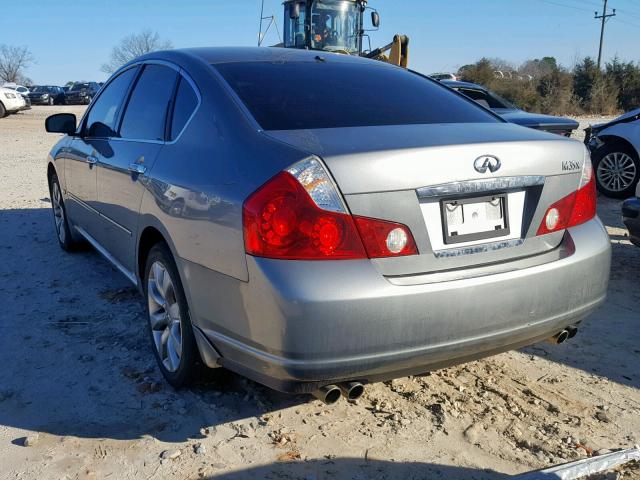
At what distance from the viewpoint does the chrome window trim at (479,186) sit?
2.39 meters

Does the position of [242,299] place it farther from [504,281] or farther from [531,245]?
[531,245]

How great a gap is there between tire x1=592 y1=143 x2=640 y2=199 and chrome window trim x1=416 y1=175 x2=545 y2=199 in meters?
6.54

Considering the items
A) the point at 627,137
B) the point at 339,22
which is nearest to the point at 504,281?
the point at 627,137

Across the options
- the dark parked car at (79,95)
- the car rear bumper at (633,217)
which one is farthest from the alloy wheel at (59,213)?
the dark parked car at (79,95)

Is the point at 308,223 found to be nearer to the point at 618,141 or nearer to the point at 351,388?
the point at 351,388

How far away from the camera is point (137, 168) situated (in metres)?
3.43

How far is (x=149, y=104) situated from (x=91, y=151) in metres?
0.94

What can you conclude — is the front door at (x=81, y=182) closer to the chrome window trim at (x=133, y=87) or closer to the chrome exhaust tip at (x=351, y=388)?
the chrome window trim at (x=133, y=87)

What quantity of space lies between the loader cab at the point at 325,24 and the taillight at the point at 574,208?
1091 centimetres

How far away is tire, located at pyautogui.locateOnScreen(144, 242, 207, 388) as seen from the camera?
2971 mm

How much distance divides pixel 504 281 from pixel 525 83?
41.1m

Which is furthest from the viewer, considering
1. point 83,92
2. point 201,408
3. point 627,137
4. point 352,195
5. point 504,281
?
point 83,92

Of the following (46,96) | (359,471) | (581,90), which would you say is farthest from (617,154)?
(46,96)

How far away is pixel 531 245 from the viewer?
8.75ft
